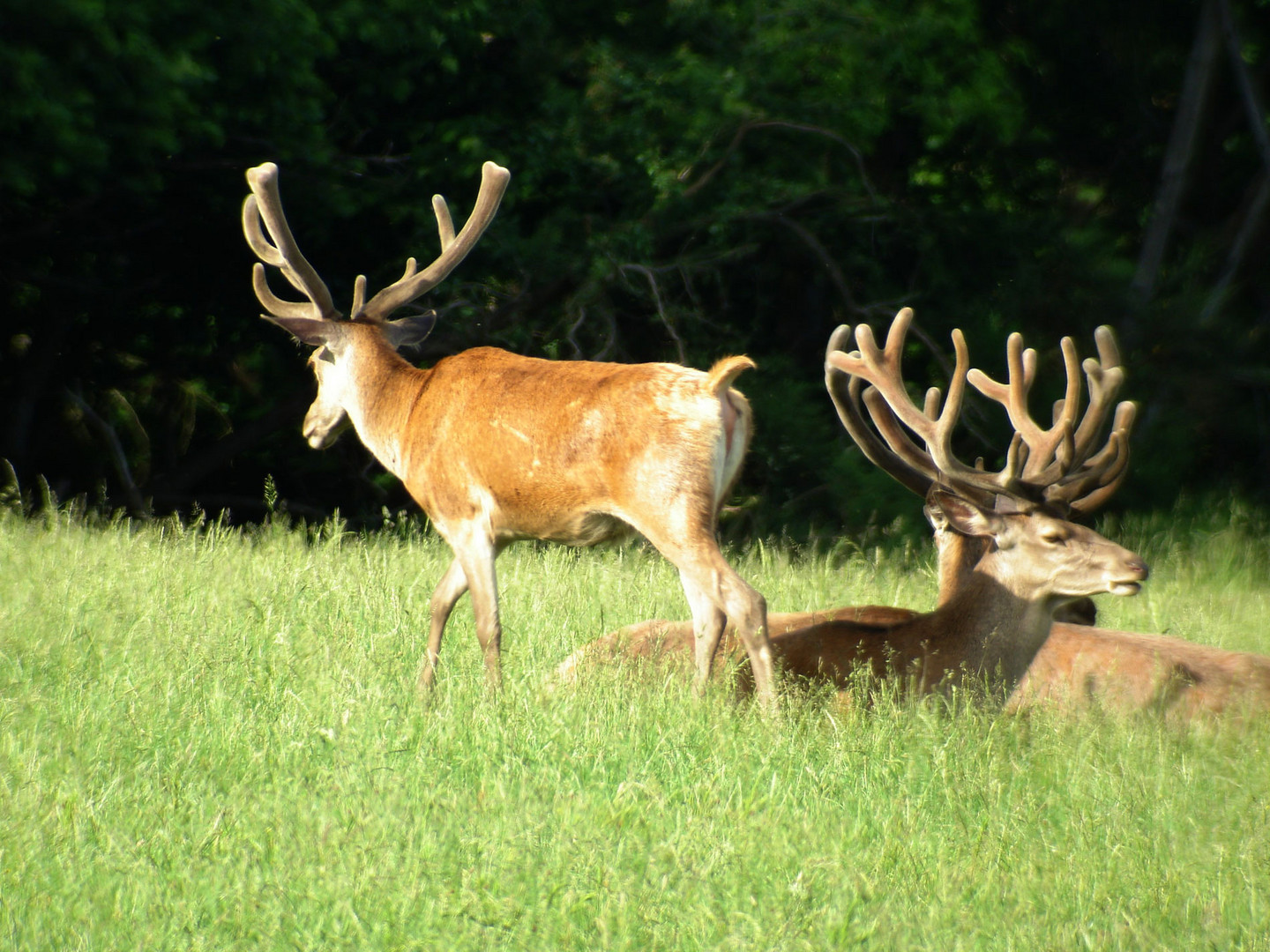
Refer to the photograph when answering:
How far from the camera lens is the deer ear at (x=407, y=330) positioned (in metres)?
6.05

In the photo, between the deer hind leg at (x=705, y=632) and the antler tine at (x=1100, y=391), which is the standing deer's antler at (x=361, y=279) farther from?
the antler tine at (x=1100, y=391)

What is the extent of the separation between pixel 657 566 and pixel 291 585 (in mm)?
2372

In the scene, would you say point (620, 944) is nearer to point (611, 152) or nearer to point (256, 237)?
point (256, 237)

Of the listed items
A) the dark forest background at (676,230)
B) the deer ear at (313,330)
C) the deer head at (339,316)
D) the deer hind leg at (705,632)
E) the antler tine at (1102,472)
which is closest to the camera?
the deer hind leg at (705,632)

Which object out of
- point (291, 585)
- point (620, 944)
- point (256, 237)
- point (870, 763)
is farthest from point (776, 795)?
point (256, 237)

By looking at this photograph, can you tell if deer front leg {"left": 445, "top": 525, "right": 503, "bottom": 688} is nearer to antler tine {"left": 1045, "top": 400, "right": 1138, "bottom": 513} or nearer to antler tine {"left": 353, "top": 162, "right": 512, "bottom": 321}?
antler tine {"left": 353, "top": 162, "right": 512, "bottom": 321}

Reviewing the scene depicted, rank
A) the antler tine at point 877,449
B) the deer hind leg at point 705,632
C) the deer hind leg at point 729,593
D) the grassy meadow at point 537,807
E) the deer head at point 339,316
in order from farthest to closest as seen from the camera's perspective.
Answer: the deer head at point 339,316 < the antler tine at point 877,449 < the deer hind leg at point 705,632 < the deer hind leg at point 729,593 < the grassy meadow at point 537,807

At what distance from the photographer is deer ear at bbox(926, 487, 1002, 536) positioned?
498 cm

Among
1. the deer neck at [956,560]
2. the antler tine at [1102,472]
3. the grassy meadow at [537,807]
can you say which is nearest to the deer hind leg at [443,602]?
the grassy meadow at [537,807]

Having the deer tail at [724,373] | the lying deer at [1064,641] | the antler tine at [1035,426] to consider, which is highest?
the deer tail at [724,373]

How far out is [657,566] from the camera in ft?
25.7

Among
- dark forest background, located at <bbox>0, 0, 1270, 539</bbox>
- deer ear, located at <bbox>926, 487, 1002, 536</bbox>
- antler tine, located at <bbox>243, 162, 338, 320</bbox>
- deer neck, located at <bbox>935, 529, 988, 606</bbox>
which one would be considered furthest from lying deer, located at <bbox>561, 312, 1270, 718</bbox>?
dark forest background, located at <bbox>0, 0, 1270, 539</bbox>

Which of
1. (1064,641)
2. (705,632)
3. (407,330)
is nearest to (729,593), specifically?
(705,632)

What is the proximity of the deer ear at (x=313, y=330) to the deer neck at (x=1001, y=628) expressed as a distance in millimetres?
2816
